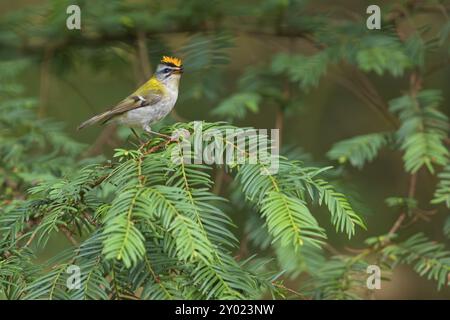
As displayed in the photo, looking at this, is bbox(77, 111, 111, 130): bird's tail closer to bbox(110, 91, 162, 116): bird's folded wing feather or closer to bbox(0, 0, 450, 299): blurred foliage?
bbox(110, 91, 162, 116): bird's folded wing feather

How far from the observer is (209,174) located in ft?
11.1

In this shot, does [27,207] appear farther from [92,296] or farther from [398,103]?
[398,103]

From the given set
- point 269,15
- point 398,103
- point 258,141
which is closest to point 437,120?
point 398,103

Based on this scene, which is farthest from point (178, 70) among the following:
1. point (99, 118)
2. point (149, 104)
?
point (99, 118)

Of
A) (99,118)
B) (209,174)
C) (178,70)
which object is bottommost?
(209,174)

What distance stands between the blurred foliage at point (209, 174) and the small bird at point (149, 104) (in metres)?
0.12

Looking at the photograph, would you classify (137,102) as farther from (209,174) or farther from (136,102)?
(209,174)

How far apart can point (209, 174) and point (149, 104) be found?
0.53 m

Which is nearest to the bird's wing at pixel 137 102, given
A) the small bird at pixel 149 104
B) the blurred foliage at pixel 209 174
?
the small bird at pixel 149 104

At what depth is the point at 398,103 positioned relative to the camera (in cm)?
318

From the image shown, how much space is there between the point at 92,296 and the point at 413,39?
2.33m

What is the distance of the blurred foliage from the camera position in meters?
1.75

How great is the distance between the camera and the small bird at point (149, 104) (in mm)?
3455

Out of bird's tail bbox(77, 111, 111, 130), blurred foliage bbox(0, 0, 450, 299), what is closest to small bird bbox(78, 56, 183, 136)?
bird's tail bbox(77, 111, 111, 130)
